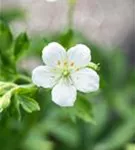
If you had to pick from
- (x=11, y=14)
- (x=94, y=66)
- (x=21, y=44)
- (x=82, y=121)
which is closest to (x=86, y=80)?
(x=94, y=66)

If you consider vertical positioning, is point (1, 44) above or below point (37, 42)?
above

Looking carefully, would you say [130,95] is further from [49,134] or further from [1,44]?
[1,44]

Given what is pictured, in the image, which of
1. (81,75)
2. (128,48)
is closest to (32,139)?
(81,75)

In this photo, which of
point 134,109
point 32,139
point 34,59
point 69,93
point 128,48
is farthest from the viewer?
point 128,48

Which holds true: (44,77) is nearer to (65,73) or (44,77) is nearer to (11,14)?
(65,73)

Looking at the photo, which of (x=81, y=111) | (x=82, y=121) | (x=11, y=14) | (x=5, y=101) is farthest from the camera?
(x=11, y=14)

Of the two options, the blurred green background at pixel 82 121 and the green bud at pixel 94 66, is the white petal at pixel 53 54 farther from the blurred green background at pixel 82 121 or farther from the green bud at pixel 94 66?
the blurred green background at pixel 82 121

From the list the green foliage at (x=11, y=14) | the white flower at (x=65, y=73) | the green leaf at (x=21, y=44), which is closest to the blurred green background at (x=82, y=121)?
the green foliage at (x=11, y=14)
